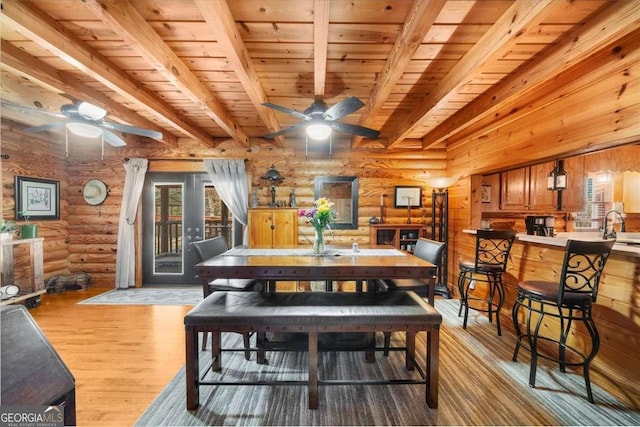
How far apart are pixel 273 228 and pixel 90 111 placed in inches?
98.6

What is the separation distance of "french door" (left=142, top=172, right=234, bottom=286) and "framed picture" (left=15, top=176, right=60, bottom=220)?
4.34ft

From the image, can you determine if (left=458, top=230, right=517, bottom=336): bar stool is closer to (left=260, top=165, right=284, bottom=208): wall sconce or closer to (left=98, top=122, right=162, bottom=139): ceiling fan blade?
(left=260, top=165, right=284, bottom=208): wall sconce

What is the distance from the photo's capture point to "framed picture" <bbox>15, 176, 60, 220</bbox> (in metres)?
3.82

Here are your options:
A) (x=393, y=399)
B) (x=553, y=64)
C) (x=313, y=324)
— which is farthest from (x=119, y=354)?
(x=553, y=64)

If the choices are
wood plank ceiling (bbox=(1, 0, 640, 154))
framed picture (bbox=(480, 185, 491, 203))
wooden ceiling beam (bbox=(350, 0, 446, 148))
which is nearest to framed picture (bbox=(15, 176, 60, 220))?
wood plank ceiling (bbox=(1, 0, 640, 154))

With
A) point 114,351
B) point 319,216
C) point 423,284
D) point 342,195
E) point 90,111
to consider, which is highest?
point 90,111

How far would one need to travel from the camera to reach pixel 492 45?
1.75m

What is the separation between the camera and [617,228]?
3840 millimetres

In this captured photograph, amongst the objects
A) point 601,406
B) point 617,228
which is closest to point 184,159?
point 601,406

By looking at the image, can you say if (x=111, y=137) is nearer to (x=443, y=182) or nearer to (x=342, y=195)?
(x=342, y=195)

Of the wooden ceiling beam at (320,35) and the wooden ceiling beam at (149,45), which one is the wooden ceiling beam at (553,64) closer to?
the wooden ceiling beam at (320,35)

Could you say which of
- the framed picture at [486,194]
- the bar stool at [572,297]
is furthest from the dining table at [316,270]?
the framed picture at [486,194]

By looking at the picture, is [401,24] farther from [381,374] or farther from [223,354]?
[223,354]

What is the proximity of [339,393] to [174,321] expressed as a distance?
7.66ft
